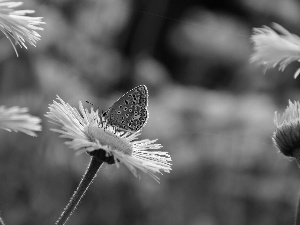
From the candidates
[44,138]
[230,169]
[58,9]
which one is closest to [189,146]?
[230,169]

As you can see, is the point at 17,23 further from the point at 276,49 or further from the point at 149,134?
the point at 149,134

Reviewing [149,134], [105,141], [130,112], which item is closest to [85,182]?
[105,141]

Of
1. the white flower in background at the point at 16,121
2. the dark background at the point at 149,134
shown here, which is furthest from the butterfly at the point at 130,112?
the dark background at the point at 149,134

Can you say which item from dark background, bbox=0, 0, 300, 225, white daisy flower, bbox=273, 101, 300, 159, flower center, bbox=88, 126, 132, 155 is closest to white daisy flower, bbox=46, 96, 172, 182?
flower center, bbox=88, 126, 132, 155

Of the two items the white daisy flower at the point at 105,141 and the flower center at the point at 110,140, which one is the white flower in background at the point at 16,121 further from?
the flower center at the point at 110,140

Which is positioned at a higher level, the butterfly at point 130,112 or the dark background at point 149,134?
→ the dark background at point 149,134

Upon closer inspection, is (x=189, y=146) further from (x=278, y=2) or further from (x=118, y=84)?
(x=278, y=2)
